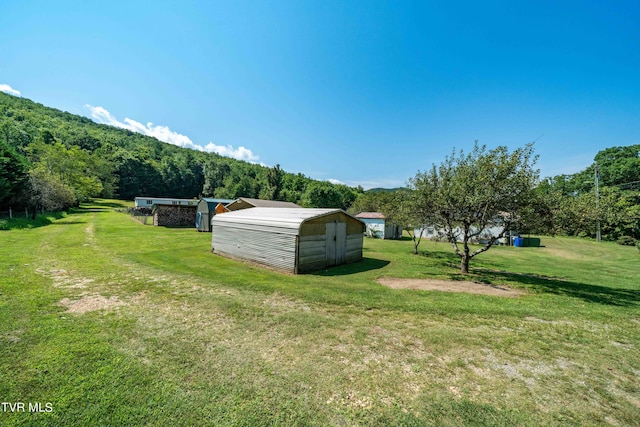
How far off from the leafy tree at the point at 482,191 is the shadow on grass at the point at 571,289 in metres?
2.53

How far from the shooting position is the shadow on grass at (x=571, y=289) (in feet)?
29.7

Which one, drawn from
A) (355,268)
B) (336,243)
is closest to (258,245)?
(336,243)

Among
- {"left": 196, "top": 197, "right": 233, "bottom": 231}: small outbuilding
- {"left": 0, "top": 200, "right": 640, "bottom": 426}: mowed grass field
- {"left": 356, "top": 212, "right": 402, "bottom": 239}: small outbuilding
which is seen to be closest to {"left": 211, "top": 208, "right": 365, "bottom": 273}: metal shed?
{"left": 0, "top": 200, "right": 640, "bottom": 426}: mowed grass field

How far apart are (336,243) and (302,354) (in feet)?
31.0

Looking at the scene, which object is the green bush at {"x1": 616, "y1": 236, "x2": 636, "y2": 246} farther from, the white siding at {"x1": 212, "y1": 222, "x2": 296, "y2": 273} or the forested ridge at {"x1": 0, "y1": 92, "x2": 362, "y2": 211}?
the forested ridge at {"x1": 0, "y1": 92, "x2": 362, "y2": 211}

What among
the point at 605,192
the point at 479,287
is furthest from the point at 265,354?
the point at 605,192

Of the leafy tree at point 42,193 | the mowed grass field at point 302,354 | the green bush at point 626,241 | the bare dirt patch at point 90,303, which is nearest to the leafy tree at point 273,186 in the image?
the leafy tree at point 42,193

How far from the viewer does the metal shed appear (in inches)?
470

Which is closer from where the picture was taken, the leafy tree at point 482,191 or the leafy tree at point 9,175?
the leafy tree at point 482,191

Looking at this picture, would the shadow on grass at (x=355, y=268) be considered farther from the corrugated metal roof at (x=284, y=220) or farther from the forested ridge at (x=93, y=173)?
the forested ridge at (x=93, y=173)

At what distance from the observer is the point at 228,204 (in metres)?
28.9

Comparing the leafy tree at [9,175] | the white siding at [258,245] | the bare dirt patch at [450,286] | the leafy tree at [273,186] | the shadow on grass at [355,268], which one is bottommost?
the shadow on grass at [355,268]

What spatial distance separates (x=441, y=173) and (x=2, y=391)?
48.7 ft

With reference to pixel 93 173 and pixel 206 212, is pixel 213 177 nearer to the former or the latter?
pixel 93 173
